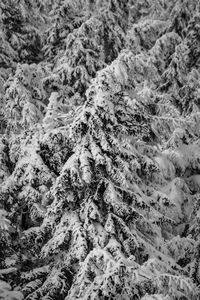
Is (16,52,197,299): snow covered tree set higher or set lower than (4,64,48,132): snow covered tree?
lower

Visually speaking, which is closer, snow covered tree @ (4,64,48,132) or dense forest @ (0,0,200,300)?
dense forest @ (0,0,200,300)

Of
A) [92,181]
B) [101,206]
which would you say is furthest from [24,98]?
[101,206]

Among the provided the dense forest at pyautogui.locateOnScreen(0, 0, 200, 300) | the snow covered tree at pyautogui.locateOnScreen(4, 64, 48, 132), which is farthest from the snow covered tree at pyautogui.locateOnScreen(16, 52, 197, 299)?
the snow covered tree at pyautogui.locateOnScreen(4, 64, 48, 132)

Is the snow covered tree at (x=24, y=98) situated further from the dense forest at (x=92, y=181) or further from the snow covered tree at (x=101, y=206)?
the snow covered tree at (x=101, y=206)

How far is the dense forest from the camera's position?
688 cm

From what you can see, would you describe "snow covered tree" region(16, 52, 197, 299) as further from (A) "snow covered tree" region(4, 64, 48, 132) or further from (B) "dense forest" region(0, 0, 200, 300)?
(A) "snow covered tree" region(4, 64, 48, 132)

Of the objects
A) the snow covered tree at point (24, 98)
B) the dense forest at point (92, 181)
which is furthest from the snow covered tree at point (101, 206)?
the snow covered tree at point (24, 98)

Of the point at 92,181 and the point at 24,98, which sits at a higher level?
the point at 24,98

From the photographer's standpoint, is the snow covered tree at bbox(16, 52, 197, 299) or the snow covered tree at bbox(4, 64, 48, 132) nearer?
the snow covered tree at bbox(16, 52, 197, 299)

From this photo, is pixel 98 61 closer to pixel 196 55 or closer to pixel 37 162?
pixel 196 55

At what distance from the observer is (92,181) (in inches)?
296

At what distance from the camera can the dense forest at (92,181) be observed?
22.6ft

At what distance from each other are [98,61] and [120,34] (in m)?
1.94

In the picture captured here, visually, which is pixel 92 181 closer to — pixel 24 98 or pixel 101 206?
pixel 101 206
